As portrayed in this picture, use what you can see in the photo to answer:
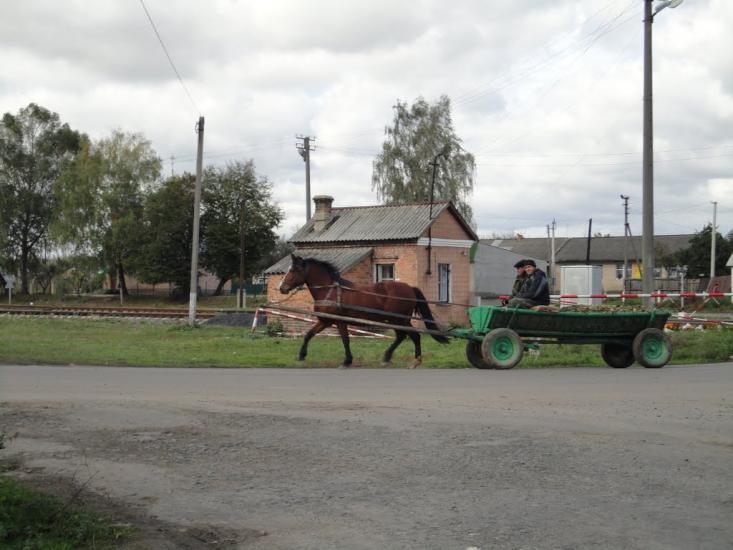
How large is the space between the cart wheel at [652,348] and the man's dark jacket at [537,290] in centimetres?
182

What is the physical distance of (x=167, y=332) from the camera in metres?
27.5

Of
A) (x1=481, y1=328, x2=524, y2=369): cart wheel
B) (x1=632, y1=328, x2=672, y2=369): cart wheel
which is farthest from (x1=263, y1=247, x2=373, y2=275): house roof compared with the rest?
(x1=632, y1=328, x2=672, y2=369): cart wheel

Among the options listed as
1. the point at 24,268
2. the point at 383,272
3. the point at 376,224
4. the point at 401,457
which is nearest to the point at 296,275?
the point at 401,457

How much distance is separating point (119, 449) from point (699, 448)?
530cm

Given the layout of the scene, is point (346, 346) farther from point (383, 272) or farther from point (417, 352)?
point (383, 272)

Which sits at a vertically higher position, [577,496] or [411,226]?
[411,226]

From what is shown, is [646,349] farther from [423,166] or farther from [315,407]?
[423,166]

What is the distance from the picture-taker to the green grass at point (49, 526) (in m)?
4.71

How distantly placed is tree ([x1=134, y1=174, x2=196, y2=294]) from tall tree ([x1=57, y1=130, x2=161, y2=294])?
137cm

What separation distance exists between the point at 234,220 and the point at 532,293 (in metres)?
47.5

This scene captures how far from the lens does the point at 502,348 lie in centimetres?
1427

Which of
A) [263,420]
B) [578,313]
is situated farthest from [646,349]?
[263,420]

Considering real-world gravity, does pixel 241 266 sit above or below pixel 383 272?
above

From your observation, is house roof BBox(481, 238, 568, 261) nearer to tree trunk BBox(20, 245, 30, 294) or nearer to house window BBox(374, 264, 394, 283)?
tree trunk BBox(20, 245, 30, 294)
